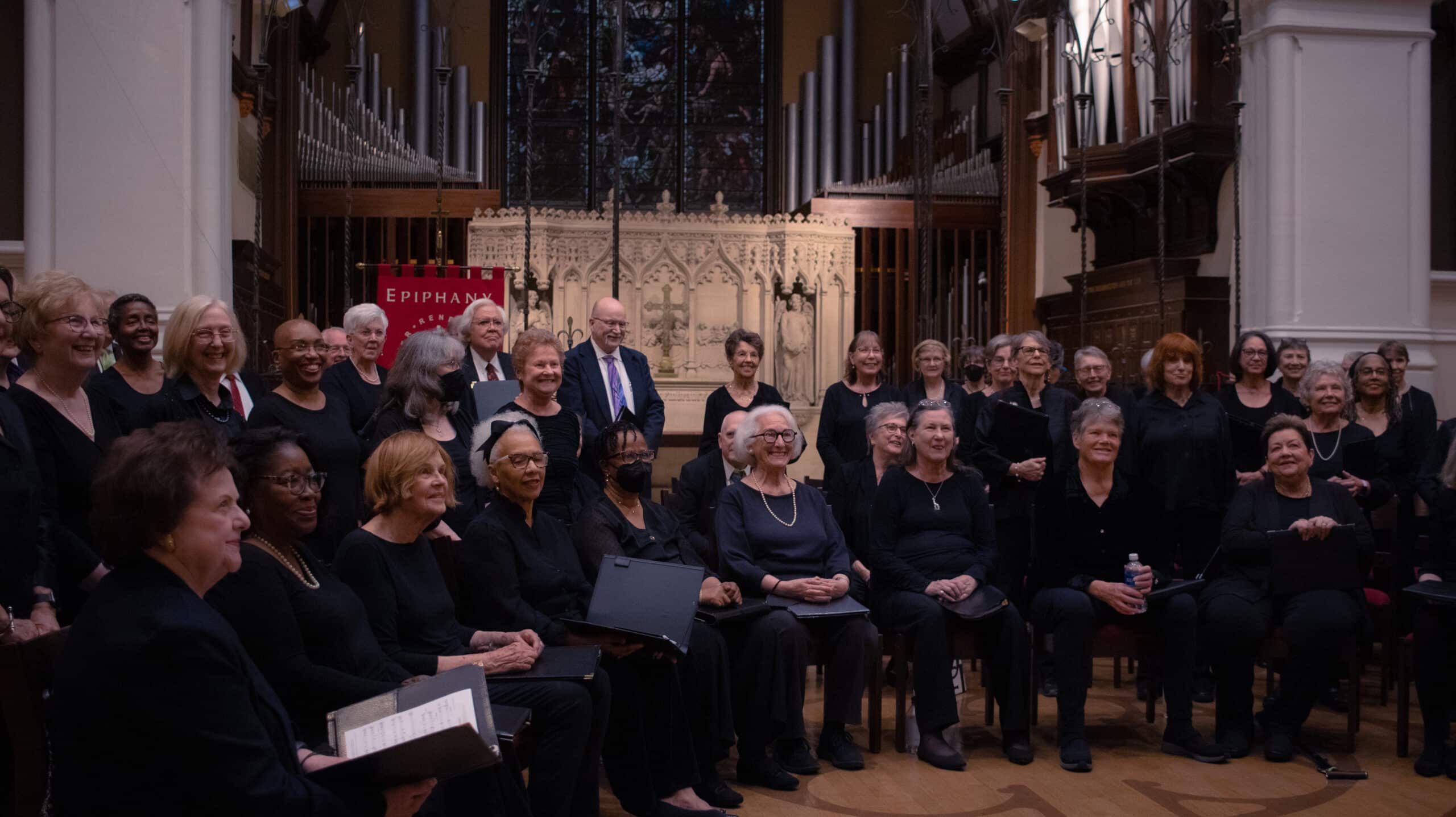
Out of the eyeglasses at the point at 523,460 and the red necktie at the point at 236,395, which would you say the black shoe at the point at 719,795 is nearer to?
the eyeglasses at the point at 523,460

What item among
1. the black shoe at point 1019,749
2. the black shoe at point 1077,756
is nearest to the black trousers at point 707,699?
the black shoe at point 1019,749

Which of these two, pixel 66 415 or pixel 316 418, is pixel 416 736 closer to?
pixel 66 415

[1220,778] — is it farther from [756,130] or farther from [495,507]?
[756,130]

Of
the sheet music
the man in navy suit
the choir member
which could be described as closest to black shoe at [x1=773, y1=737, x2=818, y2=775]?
the man in navy suit

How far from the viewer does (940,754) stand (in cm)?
379

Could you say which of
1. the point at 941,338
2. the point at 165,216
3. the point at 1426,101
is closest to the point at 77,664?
the point at 165,216

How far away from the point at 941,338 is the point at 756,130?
3190mm

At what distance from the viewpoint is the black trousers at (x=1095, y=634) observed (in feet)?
12.9

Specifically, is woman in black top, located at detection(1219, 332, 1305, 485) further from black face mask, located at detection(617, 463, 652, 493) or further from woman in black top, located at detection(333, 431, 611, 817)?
woman in black top, located at detection(333, 431, 611, 817)

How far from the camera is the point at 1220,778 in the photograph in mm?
3676

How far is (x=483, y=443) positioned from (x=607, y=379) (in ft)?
4.37

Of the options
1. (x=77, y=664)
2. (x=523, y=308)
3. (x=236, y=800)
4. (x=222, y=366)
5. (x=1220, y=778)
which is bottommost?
(x=1220, y=778)

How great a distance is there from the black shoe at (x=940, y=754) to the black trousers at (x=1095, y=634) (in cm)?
36

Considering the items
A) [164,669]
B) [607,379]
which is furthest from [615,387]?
[164,669]
